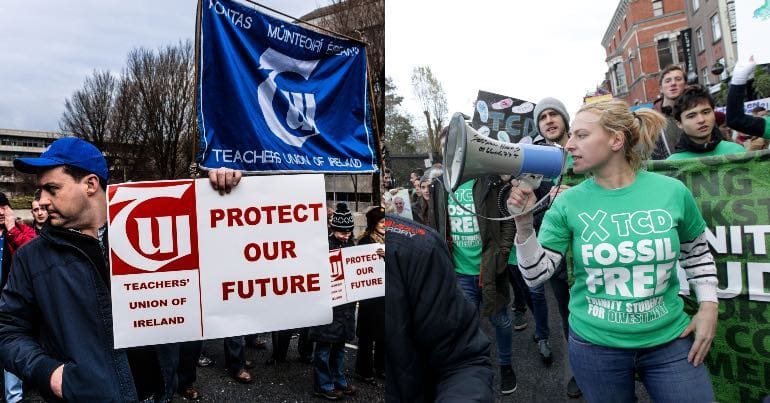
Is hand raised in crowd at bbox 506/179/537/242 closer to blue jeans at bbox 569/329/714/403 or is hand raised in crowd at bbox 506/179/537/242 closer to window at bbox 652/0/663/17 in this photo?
window at bbox 652/0/663/17

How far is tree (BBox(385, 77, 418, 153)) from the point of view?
68 centimetres

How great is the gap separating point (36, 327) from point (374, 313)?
876mm

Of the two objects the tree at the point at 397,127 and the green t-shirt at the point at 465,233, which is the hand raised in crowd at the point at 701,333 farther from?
the tree at the point at 397,127

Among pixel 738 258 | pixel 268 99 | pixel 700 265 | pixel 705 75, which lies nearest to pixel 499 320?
pixel 268 99

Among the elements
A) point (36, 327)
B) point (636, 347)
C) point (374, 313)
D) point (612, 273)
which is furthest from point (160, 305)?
point (636, 347)

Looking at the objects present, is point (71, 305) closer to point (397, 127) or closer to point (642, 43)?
point (397, 127)

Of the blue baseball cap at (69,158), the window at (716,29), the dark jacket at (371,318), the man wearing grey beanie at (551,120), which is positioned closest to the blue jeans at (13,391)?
the blue baseball cap at (69,158)

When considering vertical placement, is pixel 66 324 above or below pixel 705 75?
below

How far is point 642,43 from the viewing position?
3.16ft

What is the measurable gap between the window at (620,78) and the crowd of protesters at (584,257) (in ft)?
0.10

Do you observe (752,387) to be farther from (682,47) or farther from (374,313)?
(374,313)

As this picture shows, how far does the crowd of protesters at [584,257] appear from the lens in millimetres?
746

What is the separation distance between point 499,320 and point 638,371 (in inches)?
26.3

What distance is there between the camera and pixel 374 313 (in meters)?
0.85
